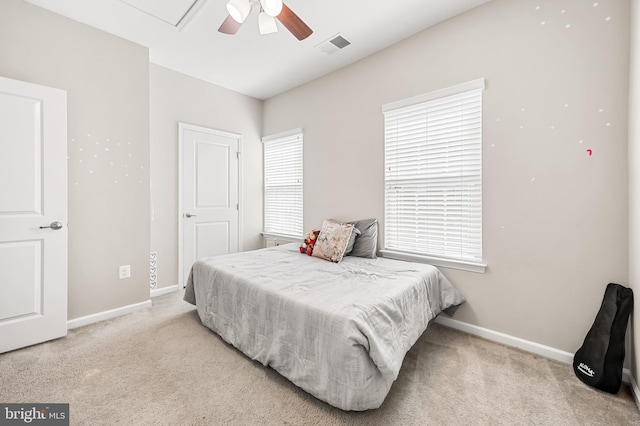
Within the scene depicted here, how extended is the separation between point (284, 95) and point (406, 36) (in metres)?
1.93

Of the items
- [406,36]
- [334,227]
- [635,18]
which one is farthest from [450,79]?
[334,227]

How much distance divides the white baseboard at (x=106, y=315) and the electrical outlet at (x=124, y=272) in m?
0.31

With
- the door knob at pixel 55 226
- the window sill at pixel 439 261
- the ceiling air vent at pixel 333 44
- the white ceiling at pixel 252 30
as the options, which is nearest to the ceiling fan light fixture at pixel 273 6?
the white ceiling at pixel 252 30

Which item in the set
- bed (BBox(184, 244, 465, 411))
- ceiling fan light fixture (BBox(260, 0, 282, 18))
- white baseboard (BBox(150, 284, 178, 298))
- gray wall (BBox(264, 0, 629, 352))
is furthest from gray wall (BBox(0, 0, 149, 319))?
gray wall (BBox(264, 0, 629, 352))

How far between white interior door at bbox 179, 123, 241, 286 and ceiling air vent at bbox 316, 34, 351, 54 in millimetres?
1828

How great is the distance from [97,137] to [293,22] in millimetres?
2162

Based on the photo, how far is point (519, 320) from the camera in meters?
2.15

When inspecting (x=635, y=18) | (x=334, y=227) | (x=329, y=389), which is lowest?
(x=329, y=389)

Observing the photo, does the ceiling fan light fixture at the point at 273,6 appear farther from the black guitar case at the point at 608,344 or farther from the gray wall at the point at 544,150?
the black guitar case at the point at 608,344

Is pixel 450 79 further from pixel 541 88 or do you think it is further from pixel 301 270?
pixel 301 270

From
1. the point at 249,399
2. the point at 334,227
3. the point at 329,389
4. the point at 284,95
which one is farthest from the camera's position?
the point at 284,95

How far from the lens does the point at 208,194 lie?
12.5ft

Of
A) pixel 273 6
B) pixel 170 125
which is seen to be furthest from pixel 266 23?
pixel 170 125

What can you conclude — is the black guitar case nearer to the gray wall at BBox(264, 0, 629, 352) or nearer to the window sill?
the gray wall at BBox(264, 0, 629, 352)
